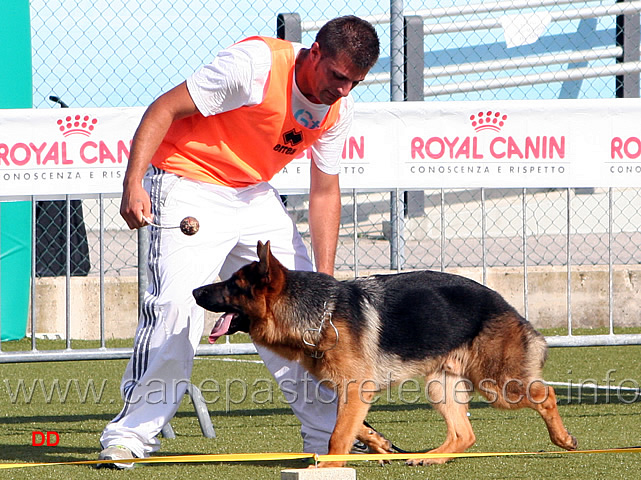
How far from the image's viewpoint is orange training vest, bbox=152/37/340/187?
12.5 feet

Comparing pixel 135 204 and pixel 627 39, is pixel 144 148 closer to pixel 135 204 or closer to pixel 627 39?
pixel 135 204

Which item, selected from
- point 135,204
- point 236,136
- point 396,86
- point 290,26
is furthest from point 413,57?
point 135,204

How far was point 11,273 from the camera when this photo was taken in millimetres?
7895

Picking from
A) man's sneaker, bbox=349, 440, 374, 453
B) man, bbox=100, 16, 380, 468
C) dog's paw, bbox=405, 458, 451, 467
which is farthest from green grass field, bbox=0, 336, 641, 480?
man, bbox=100, 16, 380, 468

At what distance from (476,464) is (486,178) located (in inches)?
87.2

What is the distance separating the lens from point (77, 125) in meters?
5.34

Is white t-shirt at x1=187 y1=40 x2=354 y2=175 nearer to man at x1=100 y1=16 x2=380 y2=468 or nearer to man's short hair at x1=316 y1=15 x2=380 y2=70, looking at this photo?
man at x1=100 y1=16 x2=380 y2=468

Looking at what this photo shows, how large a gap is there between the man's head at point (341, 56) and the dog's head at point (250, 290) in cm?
75

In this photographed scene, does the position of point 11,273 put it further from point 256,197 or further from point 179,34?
point 256,197

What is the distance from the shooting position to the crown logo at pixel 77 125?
5301 mm

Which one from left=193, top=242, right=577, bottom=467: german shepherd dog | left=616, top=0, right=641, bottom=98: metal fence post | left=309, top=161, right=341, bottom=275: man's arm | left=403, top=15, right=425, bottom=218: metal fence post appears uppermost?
left=616, top=0, right=641, bottom=98: metal fence post

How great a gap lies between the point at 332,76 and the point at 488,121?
7.24 feet

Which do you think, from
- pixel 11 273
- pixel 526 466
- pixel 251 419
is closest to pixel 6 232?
pixel 11 273

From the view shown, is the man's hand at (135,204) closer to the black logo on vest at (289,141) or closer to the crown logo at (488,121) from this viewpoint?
the black logo on vest at (289,141)
